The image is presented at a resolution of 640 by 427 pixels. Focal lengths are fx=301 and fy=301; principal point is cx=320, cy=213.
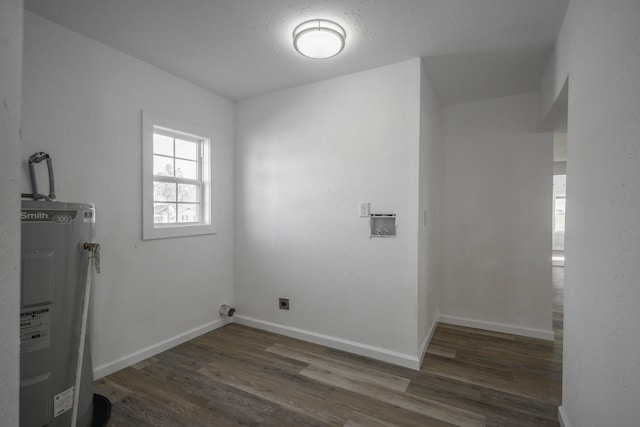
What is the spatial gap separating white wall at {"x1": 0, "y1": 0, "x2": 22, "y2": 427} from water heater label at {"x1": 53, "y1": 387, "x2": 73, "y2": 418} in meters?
0.95

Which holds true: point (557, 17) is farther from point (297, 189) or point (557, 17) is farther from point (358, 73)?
point (297, 189)

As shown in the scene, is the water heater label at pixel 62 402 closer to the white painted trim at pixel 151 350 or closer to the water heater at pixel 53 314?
the water heater at pixel 53 314

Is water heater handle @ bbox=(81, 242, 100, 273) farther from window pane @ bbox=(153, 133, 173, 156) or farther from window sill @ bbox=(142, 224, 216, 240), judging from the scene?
window pane @ bbox=(153, 133, 173, 156)

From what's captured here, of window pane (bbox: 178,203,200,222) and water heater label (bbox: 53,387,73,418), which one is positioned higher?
window pane (bbox: 178,203,200,222)

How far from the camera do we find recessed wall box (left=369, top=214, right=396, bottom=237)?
2.59m

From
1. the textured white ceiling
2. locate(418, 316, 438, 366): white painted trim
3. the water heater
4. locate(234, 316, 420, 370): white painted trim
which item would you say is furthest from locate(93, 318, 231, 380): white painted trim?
the textured white ceiling

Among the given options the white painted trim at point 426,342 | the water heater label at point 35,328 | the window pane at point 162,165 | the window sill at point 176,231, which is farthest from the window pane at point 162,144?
the white painted trim at point 426,342

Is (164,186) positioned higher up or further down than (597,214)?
higher up

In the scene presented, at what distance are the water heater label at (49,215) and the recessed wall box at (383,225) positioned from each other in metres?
2.07

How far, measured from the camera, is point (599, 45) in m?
1.29

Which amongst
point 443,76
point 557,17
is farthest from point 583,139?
point 443,76

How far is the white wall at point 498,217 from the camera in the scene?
3088mm

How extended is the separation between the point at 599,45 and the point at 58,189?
10.2 ft

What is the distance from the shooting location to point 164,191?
284 centimetres
